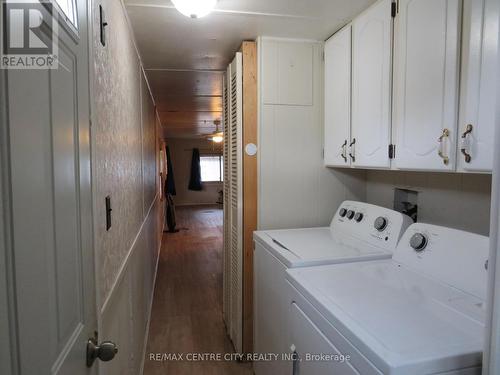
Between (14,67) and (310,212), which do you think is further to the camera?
(310,212)

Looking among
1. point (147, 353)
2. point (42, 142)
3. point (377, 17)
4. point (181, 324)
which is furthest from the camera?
point (181, 324)

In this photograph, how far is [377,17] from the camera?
1.63m

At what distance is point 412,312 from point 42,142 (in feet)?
3.61

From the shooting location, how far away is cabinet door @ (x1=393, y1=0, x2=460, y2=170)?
3.95 ft

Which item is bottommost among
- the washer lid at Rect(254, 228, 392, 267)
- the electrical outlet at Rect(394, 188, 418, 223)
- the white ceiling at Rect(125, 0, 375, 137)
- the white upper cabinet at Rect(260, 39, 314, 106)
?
the washer lid at Rect(254, 228, 392, 267)

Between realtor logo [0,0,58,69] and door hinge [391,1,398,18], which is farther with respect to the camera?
door hinge [391,1,398,18]

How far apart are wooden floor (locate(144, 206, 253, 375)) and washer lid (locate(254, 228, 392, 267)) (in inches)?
38.7

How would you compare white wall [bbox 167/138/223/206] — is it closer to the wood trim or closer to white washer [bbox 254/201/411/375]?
the wood trim

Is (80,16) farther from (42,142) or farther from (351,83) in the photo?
(351,83)

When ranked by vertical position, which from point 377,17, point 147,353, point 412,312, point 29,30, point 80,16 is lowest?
point 147,353

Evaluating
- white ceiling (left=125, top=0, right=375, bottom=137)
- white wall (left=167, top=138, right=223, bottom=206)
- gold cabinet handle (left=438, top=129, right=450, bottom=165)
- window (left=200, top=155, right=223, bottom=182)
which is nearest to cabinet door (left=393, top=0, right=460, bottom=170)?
gold cabinet handle (left=438, top=129, right=450, bottom=165)

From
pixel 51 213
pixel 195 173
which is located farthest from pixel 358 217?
pixel 195 173

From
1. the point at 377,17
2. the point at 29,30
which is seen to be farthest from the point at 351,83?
the point at 29,30

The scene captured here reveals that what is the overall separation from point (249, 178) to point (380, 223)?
0.85 meters
